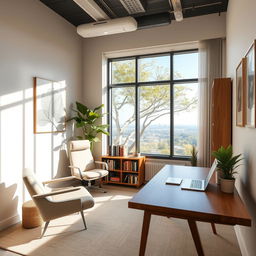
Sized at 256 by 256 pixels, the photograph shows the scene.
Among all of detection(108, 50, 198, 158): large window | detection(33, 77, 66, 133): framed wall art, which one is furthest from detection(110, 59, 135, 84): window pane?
detection(33, 77, 66, 133): framed wall art

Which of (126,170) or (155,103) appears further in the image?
(155,103)

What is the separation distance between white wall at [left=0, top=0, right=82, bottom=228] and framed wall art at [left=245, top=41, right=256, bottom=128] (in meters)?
3.01

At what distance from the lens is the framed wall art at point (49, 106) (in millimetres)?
3333

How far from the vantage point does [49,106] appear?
3.62 meters

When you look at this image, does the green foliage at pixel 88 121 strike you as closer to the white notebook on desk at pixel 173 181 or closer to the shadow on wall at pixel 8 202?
the shadow on wall at pixel 8 202

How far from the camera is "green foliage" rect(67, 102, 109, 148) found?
4.24 meters

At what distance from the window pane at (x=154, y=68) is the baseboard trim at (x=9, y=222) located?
11.9ft

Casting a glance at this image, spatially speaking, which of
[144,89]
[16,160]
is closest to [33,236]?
[16,160]

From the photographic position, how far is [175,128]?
174 inches

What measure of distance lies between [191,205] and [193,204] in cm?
3

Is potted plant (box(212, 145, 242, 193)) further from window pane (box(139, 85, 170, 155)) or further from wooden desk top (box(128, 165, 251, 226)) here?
window pane (box(139, 85, 170, 155))

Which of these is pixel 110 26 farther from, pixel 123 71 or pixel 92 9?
pixel 123 71

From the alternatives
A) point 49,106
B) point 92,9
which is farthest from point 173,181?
point 92,9

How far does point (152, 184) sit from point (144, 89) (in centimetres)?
308
